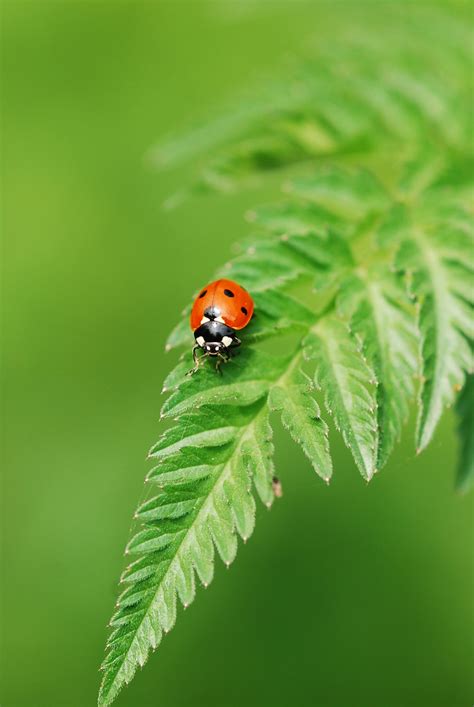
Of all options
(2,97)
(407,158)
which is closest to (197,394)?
(407,158)

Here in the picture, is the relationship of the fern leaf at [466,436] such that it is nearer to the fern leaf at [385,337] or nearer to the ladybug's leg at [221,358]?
the fern leaf at [385,337]

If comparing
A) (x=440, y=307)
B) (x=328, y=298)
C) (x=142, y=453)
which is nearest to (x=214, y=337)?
(x=328, y=298)

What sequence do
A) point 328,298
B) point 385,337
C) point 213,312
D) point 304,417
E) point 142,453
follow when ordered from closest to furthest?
point 304,417
point 385,337
point 213,312
point 328,298
point 142,453

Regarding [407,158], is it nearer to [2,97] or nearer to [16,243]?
[16,243]

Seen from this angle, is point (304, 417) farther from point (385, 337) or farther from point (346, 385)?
point (385, 337)

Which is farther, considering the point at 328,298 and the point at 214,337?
the point at 328,298

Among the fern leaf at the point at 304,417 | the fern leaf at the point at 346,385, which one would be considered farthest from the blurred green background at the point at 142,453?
the fern leaf at the point at 304,417
